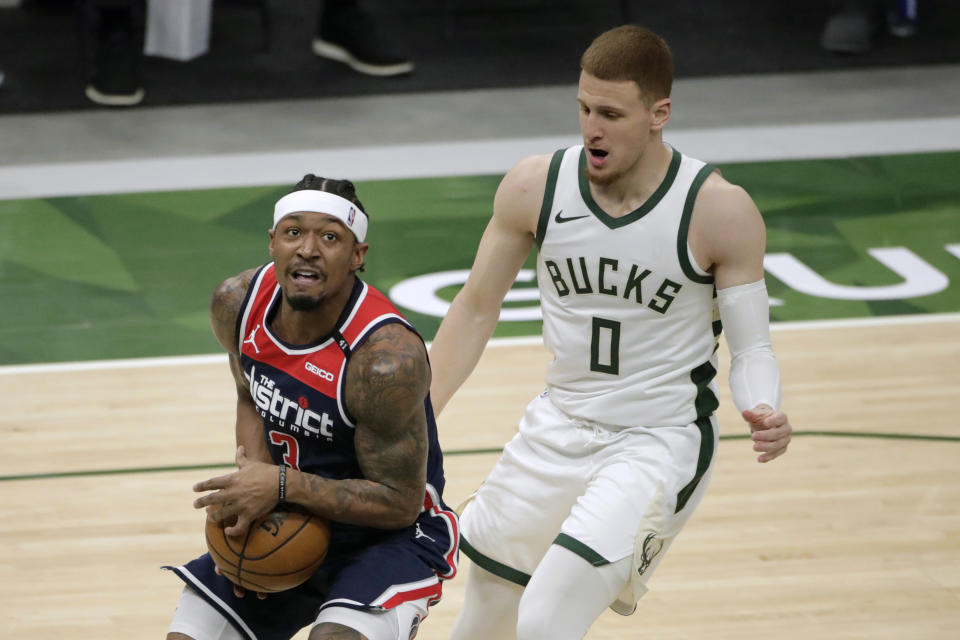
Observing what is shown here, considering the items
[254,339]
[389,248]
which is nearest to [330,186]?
[254,339]

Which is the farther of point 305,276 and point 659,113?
point 659,113

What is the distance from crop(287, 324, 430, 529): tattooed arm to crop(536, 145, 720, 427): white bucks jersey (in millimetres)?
483

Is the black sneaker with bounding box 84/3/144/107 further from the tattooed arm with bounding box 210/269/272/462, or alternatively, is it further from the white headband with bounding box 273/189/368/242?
the white headband with bounding box 273/189/368/242

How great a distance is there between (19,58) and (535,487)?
8.74 meters

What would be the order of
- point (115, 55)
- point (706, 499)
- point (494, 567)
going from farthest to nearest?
point (115, 55)
point (706, 499)
point (494, 567)

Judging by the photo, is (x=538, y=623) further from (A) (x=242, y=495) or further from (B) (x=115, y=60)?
(B) (x=115, y=60)

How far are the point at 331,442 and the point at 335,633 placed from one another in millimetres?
424

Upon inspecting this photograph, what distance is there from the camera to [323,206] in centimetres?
314

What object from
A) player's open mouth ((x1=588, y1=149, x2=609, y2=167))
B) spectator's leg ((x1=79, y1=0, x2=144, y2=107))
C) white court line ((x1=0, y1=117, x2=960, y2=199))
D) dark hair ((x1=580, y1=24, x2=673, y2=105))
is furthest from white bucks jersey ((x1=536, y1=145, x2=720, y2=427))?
spectator's leg ((x1=79, y1=0, x2=144, y2=107))

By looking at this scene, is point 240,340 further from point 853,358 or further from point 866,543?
point 853,358

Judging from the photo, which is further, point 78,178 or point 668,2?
point 668,2

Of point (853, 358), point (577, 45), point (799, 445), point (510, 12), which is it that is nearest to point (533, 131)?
point (577, 45)

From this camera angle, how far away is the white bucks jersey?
3.35 m

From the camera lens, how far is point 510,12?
1183 cm
